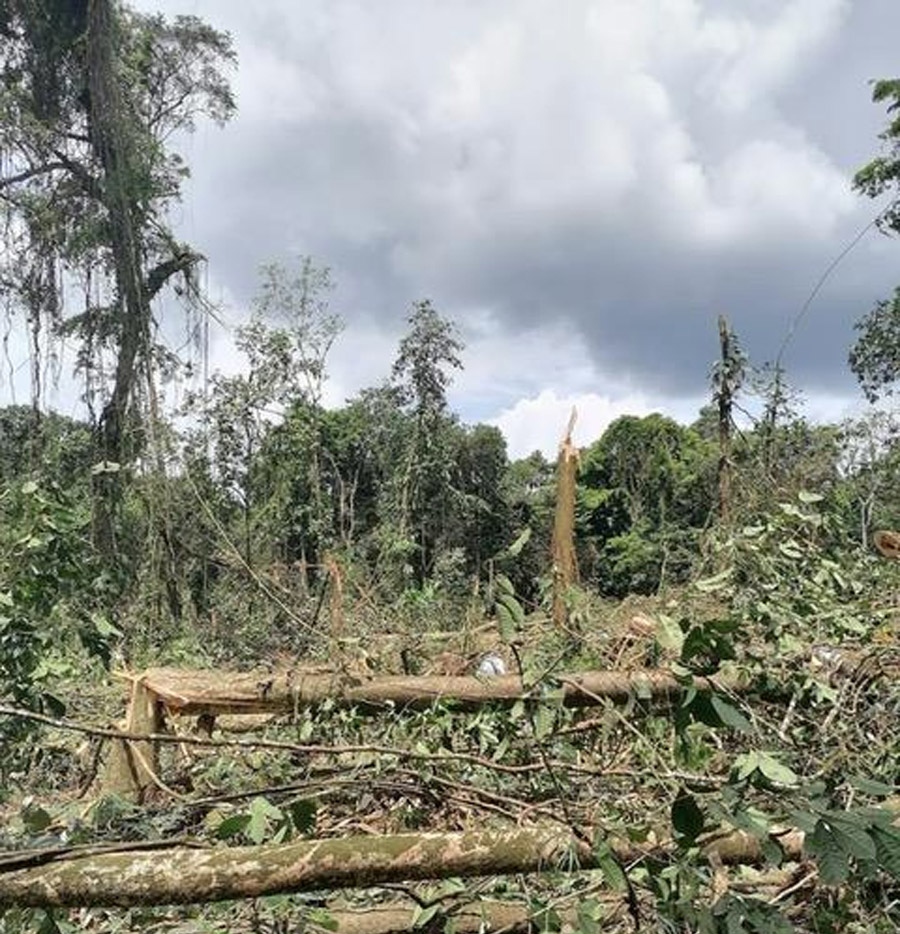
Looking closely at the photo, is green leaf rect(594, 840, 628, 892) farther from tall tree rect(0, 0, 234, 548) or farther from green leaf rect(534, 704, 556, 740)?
tall tree rect(0, 0, 234, 548)

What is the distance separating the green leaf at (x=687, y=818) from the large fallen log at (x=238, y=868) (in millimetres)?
161

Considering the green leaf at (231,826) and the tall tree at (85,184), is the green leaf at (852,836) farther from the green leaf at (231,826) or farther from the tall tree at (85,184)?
the tall tree at (85,184)

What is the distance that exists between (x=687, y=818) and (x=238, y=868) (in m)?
0.57

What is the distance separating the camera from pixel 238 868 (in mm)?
1222

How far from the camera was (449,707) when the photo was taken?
11.5 feet

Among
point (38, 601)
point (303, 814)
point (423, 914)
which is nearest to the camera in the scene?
point (303, 814)

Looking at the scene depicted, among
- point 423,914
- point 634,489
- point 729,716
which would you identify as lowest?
point 423,914

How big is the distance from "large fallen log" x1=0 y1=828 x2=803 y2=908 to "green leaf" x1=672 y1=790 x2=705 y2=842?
161 mm

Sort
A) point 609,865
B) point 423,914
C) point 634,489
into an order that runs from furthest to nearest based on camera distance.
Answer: point 634,489 < point 423,914 < point 609,865

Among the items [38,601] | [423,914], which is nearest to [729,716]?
[423,914]

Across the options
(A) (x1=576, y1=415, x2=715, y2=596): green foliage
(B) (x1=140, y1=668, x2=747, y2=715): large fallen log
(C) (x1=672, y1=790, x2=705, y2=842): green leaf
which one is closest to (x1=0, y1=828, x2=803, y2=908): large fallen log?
(C) (x1=672, y1=790, x2=705, y2=842): green leaf

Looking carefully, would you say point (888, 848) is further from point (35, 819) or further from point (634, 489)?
point (634, 489)

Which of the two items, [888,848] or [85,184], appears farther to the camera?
[85,184]

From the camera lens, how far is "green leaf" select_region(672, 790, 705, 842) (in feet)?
4.00
